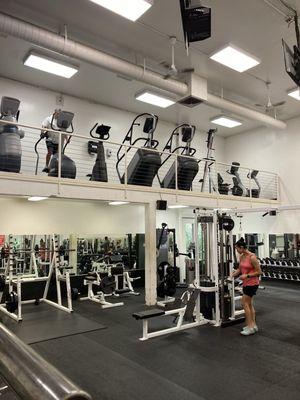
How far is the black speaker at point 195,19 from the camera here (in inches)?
159

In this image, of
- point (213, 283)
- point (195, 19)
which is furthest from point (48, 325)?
point (195, 19)

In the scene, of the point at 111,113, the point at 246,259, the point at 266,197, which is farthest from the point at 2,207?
the point at 266,197

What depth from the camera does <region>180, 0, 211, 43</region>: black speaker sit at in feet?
13.3

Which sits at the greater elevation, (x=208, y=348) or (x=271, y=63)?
(x=271, y=63)

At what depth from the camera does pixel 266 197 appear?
1193cm

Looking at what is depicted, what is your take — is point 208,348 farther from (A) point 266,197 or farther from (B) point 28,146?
(A) point 266,197

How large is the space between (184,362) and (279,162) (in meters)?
8.74

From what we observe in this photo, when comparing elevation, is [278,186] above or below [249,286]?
above

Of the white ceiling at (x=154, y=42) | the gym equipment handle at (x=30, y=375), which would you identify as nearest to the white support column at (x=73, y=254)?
the white ceiling at (x=154, y=42)

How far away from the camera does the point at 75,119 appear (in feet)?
31.8

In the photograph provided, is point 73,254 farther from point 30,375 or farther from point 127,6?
point 30,375

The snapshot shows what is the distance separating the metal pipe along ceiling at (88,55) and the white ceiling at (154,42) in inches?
20.2

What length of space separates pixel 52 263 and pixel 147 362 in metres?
3.94

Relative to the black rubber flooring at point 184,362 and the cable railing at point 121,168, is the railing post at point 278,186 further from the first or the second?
the black rubber flooring at point 184,362
